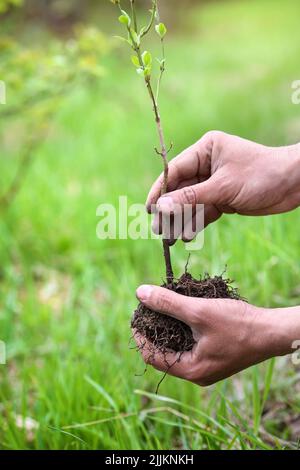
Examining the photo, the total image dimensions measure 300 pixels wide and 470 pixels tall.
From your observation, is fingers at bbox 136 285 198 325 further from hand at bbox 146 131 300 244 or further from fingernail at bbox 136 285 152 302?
hand at bbox 146 131 300 244

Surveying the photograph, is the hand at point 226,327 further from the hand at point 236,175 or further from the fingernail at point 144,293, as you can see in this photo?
the hand at point 236,175

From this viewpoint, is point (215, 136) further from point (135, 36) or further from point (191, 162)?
point (135, 36)

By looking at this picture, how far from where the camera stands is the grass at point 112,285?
1.70 m

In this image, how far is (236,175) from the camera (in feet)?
4.29

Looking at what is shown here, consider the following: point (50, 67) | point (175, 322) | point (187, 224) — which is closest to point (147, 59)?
point (187, 224)

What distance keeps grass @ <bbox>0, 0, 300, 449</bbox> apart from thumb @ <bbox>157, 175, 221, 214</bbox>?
1.84ft

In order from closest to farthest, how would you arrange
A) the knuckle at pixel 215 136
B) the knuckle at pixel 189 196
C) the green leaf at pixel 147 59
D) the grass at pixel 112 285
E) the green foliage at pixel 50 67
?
the green leaf at pixel 147 59
the knuckle at pixel 189 196
the knuckle at pixel 215 136
the grass at pixel 112 285
the green foliage at pixel 50 67

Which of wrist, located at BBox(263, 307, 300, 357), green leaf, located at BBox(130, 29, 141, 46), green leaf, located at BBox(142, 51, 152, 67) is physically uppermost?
green leaf, located at BBox(130, 29, 141, 46)

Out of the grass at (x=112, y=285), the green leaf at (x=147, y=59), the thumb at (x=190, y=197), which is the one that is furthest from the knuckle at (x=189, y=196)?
the grass at (x=112, y=285)

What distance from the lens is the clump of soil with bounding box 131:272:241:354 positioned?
121cm

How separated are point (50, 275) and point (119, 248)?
388 millimetres

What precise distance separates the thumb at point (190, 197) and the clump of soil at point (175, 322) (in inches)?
6.6

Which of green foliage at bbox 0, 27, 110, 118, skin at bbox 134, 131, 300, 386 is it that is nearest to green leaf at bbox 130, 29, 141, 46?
skin at bbox 134, 131, 300, 386

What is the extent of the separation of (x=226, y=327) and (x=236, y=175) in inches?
14.1
